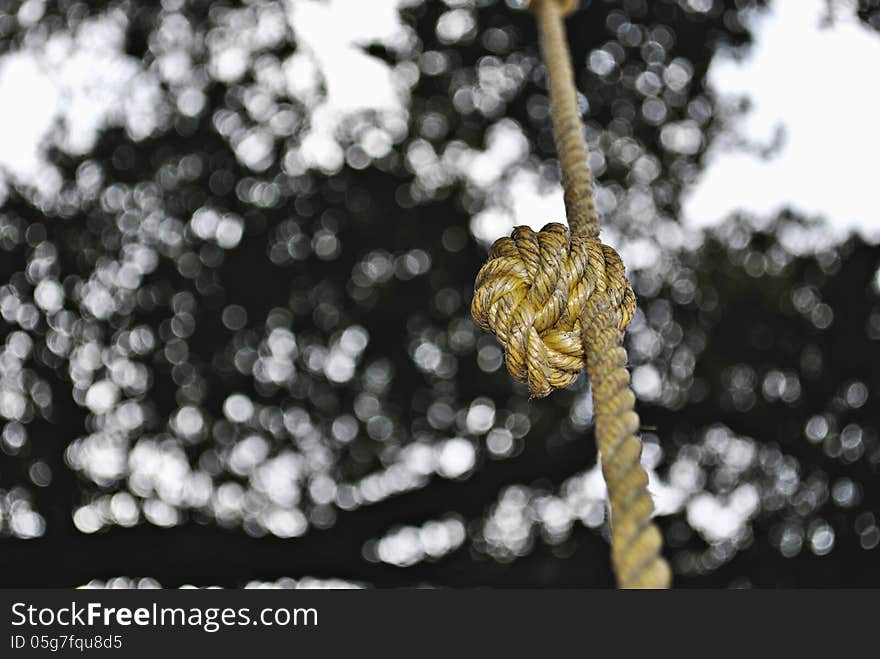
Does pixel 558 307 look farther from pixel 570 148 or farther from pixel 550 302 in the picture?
pixel 570 148

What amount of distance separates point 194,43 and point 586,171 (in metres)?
2.55

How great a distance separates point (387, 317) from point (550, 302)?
8.80 ft

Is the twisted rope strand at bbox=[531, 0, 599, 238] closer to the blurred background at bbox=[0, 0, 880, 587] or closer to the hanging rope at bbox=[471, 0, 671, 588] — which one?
A: the hanging rope at bbox=[471, 0, 671, 588]

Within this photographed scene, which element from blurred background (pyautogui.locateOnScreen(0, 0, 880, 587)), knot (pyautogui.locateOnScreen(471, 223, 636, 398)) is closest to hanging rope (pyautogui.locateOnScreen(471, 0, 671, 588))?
knot (pyautogui.locateOnScreen(471, 223, 636, 398))

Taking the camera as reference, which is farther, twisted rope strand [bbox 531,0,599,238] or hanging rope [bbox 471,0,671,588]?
twisted rope strand [bbox 531,0,599,238]

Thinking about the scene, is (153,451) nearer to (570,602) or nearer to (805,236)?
(570,602)

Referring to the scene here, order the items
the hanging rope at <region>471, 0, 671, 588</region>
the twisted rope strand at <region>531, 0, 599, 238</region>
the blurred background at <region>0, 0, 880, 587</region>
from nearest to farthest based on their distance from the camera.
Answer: the hanging rope at <region>471, 0, 671, 588</region> → the twisted rope strand at <region>531, 0, 599, 238</region> → the blurred background at <region>0, 0, 880, 587</region>

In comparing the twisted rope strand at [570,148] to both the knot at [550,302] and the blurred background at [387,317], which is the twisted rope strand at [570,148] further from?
the blurred background at [387,317]

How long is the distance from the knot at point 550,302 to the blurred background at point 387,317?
246 cm

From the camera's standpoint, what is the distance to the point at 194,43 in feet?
9.93

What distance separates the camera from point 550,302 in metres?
0.79

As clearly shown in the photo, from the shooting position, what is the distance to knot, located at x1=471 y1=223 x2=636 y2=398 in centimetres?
79

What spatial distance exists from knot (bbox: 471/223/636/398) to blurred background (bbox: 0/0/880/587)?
2.46 metres

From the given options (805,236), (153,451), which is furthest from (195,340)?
(805,236)
